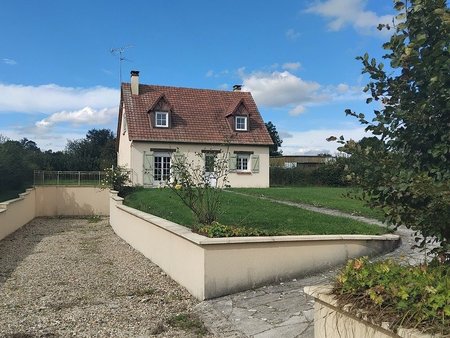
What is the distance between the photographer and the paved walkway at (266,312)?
178 inches

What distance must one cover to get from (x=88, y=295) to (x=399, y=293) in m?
5.07

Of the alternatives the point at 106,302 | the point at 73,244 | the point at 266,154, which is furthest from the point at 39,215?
the point at 106,302

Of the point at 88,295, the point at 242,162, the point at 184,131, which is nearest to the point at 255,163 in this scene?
the point at 242,162

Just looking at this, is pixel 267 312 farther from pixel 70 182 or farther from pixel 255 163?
pixel 255 163

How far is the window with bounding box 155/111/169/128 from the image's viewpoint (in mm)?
26886

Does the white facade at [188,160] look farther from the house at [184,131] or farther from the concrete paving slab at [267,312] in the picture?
the concrete paving slab at [267,312]

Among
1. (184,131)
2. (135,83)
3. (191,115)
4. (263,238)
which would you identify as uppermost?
(135,83)

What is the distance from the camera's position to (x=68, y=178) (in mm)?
21672

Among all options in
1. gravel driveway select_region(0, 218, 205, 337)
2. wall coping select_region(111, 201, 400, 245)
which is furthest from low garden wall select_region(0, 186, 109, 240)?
wall coping select_region(111, 201, 400, 245)

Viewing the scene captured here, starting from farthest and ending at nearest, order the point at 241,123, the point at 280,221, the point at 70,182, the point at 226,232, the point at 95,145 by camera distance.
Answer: the point at 95,145 < the point at 241,123 < the point at 70,182 < the point at 280,221 < the point at 226,232

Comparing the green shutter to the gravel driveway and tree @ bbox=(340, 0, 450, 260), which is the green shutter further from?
tree @ bbox=(340, 0, 450, 260)

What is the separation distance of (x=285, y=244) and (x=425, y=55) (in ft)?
13.3

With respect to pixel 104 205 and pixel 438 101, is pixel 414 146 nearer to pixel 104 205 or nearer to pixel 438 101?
pixel 438 101

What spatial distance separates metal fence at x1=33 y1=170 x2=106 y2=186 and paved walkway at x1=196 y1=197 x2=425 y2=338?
1713cm
